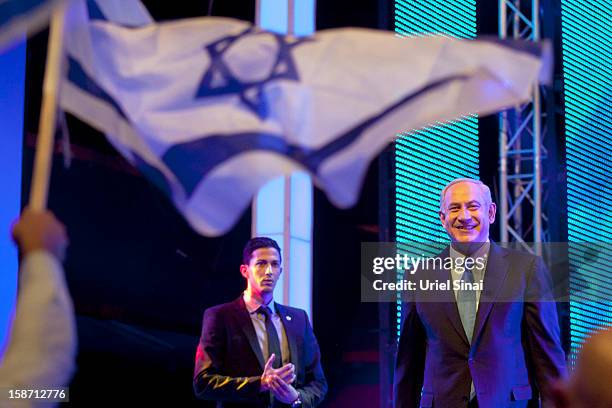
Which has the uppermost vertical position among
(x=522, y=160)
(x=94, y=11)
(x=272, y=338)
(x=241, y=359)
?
(x=522, y=160)

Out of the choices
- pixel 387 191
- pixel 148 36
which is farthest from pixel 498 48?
pixel 387 191

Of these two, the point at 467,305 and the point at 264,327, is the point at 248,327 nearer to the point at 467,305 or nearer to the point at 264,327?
the point at 264,327

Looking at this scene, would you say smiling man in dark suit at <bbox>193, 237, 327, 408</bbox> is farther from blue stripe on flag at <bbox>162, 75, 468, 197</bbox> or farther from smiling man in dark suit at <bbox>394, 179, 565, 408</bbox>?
blue stripe on flag at <bbox>162, 75, 468, 197</bbox>

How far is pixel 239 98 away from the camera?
12.2 ft

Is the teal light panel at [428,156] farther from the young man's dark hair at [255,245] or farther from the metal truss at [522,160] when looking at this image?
the young man's dark hair at [255,245]

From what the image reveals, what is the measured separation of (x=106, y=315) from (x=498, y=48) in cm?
326

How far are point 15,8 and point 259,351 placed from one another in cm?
243

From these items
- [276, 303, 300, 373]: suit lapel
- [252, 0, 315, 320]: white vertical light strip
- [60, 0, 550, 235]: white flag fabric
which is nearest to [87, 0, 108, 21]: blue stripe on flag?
[60, 0, 550, 235]: white flag fabric

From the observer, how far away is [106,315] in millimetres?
6023

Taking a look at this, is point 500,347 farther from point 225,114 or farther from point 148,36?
point 148,36

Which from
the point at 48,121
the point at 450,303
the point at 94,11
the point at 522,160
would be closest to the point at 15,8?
the point at 94,11

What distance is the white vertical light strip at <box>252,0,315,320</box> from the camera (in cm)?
663

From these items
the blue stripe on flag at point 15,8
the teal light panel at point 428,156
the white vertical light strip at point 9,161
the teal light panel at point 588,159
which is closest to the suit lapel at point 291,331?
the white vertical light strip at point 9,161

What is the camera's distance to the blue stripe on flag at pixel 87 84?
3652mm
